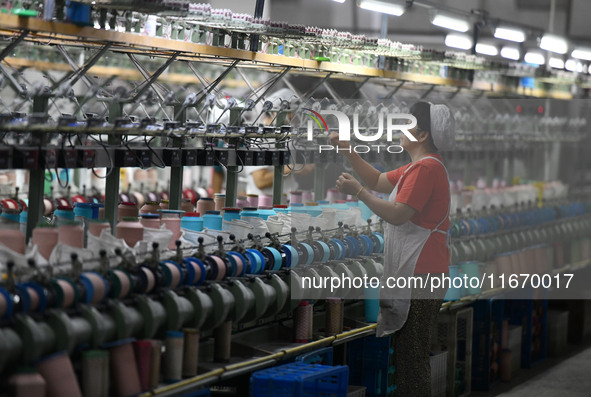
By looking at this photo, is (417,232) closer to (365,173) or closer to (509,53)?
(365,173)

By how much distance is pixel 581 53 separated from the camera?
11383mm

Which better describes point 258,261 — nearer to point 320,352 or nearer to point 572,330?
point 320,352

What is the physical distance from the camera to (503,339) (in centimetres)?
841

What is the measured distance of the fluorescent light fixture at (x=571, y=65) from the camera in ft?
37.7

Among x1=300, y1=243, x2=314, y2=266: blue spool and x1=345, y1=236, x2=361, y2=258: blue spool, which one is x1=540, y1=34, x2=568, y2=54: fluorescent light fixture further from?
x1=300, y1=243, x2=314, y2=266: blue spool

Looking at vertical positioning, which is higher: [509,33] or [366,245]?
[509,33]

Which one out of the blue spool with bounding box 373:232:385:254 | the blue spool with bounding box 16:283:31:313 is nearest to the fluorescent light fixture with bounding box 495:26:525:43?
the blue spool with bounding box 373:232:385:254

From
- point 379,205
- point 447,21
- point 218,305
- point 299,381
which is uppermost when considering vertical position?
point 447,21

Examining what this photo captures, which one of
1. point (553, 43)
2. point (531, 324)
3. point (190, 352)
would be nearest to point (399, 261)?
point (190, 352)

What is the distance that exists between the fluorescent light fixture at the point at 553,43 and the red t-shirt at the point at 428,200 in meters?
5.55

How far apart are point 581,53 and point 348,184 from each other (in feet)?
22.6

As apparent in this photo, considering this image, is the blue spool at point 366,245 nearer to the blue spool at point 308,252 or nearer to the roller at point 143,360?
the blue spool at point 308,252

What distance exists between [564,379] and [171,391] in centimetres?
519

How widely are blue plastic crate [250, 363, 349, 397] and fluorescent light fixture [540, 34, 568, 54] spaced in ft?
21.1
